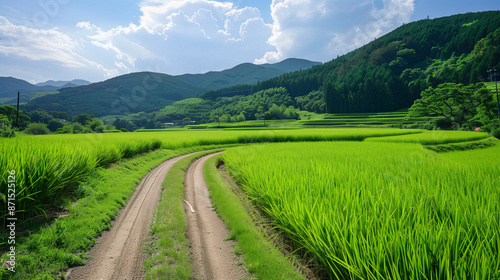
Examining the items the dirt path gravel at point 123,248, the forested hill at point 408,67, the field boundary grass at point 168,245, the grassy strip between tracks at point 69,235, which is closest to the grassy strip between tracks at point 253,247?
the field boundary grass at point 168,245

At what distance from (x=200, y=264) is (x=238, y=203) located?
391cm

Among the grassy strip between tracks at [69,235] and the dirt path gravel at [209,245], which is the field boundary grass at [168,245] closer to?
the dirt path gravel at [209,245]

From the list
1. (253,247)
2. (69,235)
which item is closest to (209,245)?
(253,247)

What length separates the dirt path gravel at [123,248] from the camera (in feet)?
14.3

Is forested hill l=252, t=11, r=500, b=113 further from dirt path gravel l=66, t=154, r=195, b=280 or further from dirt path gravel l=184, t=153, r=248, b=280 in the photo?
dirt path gravel l=66, t=154, r=195, b=280

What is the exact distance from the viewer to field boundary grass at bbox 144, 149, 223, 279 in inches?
172

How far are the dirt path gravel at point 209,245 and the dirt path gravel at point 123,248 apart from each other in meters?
1.22

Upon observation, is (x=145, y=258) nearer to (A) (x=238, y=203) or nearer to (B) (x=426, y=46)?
(A) (x=238, y=203)

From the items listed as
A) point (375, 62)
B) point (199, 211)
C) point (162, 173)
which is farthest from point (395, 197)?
point (375, 62)

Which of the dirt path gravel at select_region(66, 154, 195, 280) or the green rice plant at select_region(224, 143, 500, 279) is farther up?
the green rice plant at select_region(224, 143, 500, 279)

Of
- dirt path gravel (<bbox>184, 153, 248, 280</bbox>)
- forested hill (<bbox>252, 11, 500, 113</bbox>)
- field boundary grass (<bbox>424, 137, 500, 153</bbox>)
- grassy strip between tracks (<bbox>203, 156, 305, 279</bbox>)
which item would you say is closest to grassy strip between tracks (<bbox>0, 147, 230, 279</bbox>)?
dirt path gravel (<bbox>184, 153, 248, 280</bbox>)

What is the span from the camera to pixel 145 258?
489 centimetres

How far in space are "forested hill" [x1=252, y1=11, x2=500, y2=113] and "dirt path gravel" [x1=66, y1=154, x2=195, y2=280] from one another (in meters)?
116

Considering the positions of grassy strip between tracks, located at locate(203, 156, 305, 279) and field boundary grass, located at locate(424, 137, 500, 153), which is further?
field boundary grass, located at locate(424, 137, 500, 153)
